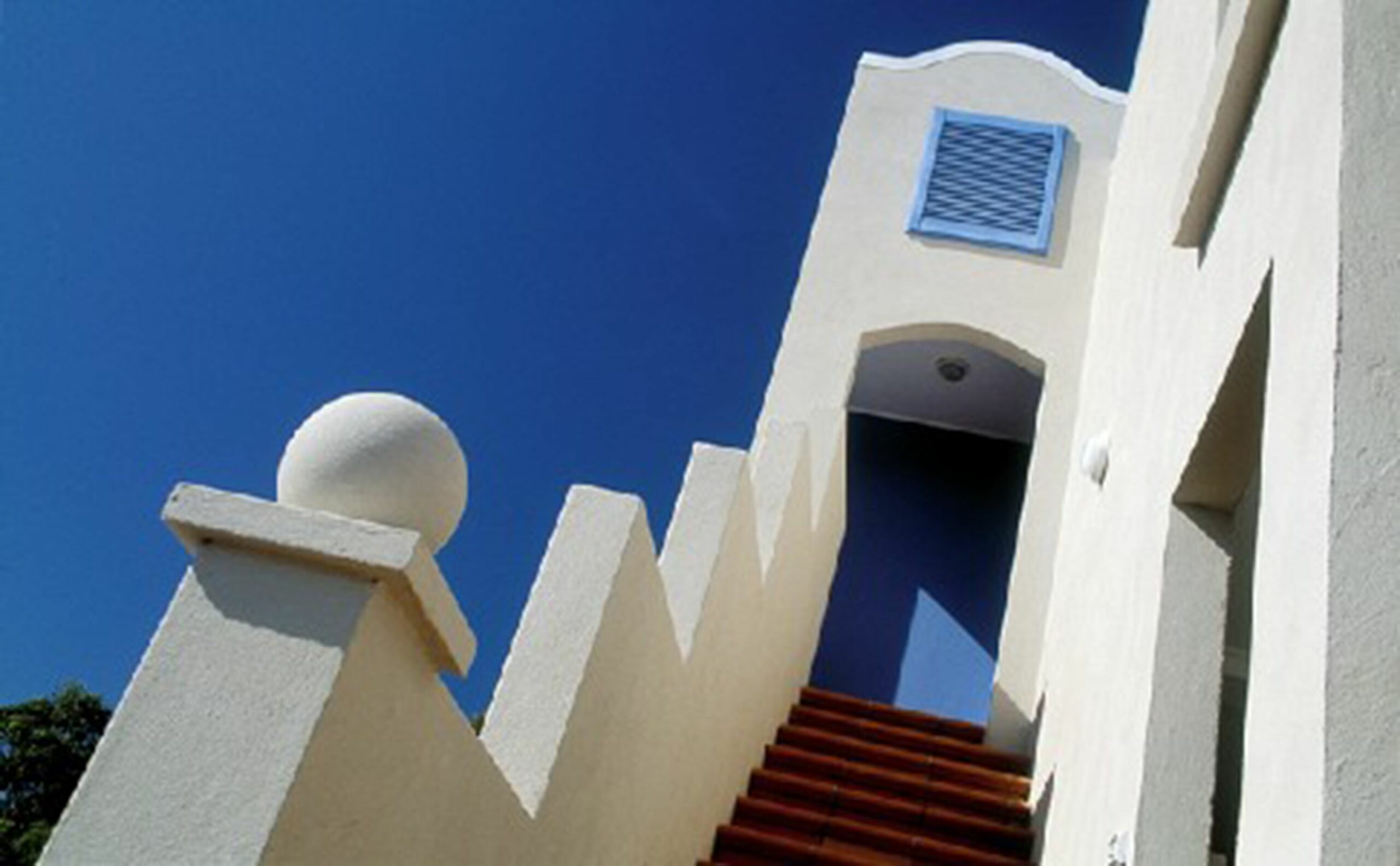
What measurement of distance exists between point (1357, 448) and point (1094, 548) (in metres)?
4.60

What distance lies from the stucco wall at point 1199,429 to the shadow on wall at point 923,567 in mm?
2834

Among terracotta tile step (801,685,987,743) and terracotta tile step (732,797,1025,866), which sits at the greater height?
terracotta tile step (801,685,987,743)

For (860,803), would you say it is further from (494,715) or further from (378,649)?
(378,649)

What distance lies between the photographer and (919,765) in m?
8.10

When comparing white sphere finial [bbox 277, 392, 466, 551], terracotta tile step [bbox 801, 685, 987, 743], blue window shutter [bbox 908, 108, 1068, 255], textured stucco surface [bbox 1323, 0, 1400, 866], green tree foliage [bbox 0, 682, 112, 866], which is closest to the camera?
textured stucco surface [bbox 1323, 0, 1400, 866]

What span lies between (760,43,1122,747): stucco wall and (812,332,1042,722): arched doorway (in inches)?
14.6

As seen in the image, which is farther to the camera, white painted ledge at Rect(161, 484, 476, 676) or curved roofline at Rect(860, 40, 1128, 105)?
curved roofline at Rect(860, 40, 1128, 105)

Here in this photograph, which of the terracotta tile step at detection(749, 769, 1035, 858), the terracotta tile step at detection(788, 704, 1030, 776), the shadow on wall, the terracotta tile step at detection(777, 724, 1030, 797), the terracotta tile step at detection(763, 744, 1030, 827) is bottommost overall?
the terracotta tile step at detection(749, 769, 1035, 858)

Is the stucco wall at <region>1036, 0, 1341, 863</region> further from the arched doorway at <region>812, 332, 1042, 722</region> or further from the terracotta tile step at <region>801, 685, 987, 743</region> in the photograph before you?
the arched doorway at <region>812, 332, 1042, 722</region>

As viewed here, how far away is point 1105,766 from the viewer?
475 centimetres

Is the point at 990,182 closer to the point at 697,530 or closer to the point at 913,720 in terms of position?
the point at 913,720

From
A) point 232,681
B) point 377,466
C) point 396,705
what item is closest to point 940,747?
point 396,705

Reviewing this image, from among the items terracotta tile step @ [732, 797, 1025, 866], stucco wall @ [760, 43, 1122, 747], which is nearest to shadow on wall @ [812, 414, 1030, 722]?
stucco wall @ [760, 43, 1122, 747]

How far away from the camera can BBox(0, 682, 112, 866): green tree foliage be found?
15.0 m
